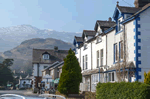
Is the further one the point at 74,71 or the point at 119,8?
the point at 74,71

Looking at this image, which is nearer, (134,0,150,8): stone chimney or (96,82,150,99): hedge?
(96,82,150,99): hedge

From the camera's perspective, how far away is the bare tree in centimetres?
1950

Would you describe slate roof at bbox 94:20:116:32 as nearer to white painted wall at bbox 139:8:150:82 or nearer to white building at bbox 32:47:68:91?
white painted wall at bbox 139:8:150:82

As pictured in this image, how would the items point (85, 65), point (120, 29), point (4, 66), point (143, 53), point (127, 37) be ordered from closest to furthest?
point (143, 53), point (127, 37), point (120, 29), point (85, 65), point (4, 66)

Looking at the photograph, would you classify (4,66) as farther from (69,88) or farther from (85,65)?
(69,88)

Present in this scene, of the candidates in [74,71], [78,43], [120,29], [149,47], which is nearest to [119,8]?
[120,29]

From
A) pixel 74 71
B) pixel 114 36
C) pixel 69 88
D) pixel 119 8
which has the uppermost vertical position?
pixel 119 8

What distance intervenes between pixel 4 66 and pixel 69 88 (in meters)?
92.7

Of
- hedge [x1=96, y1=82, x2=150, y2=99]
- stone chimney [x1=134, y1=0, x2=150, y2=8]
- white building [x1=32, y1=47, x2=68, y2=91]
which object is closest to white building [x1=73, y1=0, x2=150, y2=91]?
stone chimney [x1=134, y1=0, x2=150, y2=8]

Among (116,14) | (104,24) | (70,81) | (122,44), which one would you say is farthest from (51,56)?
(122,44)

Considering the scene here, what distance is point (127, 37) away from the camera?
20641 millimetres

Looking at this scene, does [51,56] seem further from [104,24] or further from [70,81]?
[70,81]

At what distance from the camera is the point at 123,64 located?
65.8 ft

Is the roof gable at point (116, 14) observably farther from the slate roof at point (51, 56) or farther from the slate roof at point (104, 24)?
the slate roof at point (51, 56)
